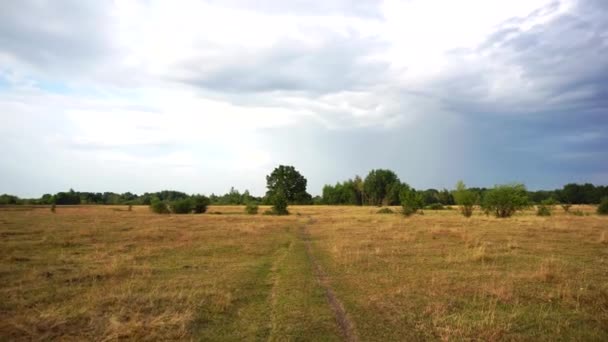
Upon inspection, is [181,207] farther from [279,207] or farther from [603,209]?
[603,209]

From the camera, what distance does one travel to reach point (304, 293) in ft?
38.3

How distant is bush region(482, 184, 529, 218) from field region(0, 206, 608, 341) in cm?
3481

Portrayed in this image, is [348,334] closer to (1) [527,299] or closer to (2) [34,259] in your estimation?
(1) [527,299]

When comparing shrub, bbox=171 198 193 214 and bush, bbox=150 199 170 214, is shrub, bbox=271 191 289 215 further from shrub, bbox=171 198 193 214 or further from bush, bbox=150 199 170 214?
bush, bbox=150 199 170 214

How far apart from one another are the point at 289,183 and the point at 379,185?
95.4 ft

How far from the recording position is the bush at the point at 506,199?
55312 mm

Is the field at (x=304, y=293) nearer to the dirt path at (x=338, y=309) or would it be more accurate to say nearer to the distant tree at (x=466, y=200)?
the dirt path at (x=338, y=309)

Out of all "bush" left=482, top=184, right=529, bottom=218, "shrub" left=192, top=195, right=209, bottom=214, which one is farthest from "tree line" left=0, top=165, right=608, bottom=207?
"bush" left=482, top=184, right=529, bottom=218

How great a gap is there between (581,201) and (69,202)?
472 feet

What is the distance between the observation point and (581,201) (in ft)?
397

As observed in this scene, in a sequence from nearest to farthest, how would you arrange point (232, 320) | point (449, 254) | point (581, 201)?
point (232, 320), point (449, 254), point (581, 201)

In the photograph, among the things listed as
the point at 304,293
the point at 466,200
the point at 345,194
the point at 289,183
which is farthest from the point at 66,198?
the point at 304,293

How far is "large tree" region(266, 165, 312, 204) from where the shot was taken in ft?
443

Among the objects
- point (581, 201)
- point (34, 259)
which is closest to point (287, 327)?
point (34, 259)
